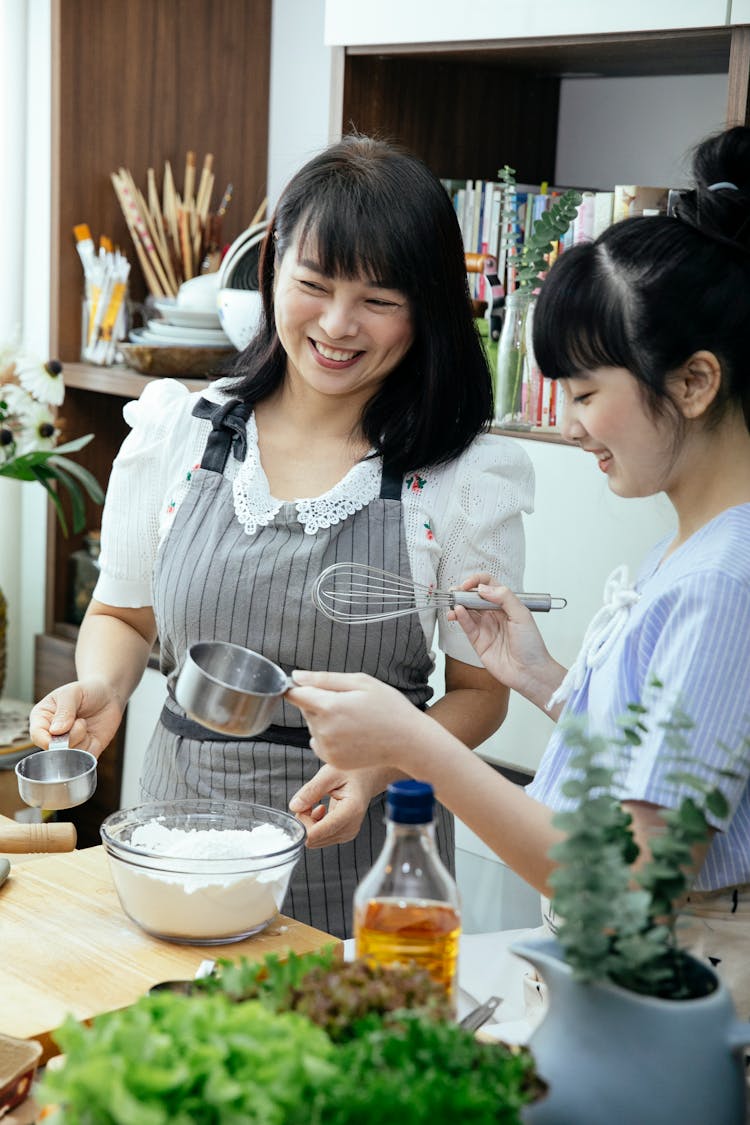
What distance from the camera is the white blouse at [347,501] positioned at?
5.38 ft

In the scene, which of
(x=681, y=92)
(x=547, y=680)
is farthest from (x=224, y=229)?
(x=547, y=680)

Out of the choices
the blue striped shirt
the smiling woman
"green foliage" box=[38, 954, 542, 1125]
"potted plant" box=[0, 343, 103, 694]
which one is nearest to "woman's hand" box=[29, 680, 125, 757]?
the smiling woman

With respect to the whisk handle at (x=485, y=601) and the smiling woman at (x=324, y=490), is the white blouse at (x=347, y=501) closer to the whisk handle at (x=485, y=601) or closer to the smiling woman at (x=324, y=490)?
the smiling woman at (x=324, y=490)

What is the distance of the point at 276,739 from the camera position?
1.62 m

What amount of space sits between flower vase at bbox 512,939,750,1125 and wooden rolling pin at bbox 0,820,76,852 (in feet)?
2.32

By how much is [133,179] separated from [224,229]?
9.2 inches

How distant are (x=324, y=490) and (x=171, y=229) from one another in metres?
1.45

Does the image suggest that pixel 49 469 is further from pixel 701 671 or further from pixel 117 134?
pixel 701 671

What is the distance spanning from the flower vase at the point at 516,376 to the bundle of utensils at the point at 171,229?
0.94 m

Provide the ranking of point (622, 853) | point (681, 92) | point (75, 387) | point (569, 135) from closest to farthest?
point (622, 853), point (681, 92), point (569, 135), point (75, 387)

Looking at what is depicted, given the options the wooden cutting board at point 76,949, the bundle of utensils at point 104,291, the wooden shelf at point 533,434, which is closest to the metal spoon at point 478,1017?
the wooden cutting board at point 76,949

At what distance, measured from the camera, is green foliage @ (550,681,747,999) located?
77 centimetres

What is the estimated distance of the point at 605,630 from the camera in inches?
48.9

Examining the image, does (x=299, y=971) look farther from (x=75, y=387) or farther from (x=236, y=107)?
(x=236, y=107)
